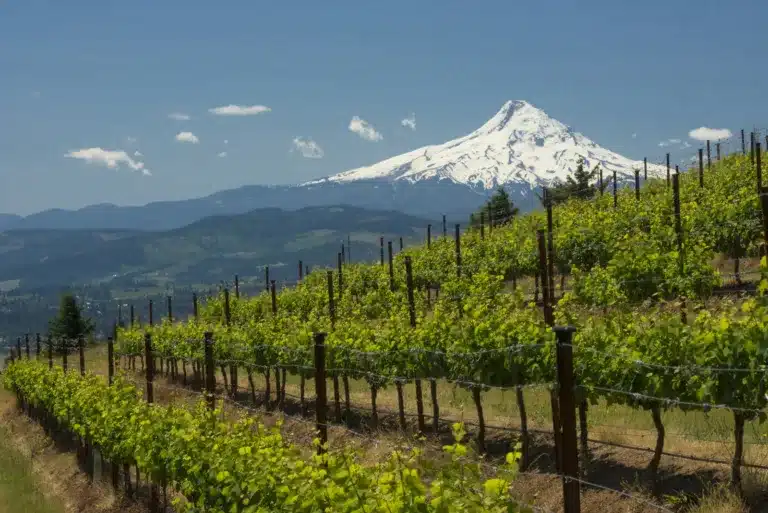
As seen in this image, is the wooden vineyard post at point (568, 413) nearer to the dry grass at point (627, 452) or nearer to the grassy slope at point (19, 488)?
the dry grass at point (627, 452)

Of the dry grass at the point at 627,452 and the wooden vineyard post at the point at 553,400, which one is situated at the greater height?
the wooden vineyard post at the point at 553,400

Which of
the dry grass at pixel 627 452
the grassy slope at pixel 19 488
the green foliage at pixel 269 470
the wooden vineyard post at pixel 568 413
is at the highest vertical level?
the wooden vineyard post at pixel 568 413

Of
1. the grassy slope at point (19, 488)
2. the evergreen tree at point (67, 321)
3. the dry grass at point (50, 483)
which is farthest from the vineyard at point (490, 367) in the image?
the evergreen tree at point (67, 321)

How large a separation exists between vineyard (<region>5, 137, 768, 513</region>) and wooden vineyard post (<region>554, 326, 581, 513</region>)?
0.01 meters

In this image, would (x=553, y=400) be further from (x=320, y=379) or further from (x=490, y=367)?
(x=320, y=379)

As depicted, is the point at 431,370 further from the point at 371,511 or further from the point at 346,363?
the point at 371,511

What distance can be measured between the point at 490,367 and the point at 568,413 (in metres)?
6.17

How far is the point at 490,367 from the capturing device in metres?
11.7

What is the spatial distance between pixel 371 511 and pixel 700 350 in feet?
15.3

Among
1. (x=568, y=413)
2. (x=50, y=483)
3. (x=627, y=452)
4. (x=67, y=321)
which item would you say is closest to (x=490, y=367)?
(x=627, y=452)

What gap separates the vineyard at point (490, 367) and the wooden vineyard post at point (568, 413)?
13mm

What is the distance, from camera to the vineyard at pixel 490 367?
19.6 ft

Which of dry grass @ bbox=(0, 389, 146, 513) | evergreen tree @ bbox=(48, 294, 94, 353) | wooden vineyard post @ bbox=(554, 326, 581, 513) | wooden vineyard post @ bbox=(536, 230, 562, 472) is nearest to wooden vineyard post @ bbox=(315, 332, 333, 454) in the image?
wooden vineyard post @ bbox=(536, 230, 562, 472)

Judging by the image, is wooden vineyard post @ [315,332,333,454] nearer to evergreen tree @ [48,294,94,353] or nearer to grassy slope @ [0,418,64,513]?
grassy slope @ [0,418,64,513]
